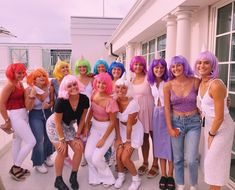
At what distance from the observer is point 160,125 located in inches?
108

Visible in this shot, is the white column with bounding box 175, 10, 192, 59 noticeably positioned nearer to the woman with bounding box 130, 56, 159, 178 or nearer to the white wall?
the woman with bounding box 130, 56, 159, 178

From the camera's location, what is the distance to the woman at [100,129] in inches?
107

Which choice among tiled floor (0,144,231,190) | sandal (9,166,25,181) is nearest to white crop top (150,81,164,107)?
tiled floor (0,144,231,190)

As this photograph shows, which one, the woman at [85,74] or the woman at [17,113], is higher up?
the woman at [85,74]

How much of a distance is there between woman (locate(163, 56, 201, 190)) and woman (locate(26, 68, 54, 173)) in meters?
1.66

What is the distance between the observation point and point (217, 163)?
2.07 metres

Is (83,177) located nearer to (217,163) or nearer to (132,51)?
(217,163)

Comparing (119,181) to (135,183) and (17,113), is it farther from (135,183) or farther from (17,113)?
(17,113)

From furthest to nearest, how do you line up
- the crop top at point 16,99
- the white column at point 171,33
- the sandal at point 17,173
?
the white column at point 171,33, the sandal at point 17,173, the crop top at point 16,99

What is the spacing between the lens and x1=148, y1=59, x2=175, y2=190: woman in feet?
8.82

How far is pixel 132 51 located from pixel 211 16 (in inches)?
198

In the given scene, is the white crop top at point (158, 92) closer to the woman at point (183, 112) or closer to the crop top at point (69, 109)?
the woman at point (183, 112)

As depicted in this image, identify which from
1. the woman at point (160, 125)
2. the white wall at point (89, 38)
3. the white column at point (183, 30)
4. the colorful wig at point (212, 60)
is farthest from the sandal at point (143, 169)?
the white wall at point (89, 38)

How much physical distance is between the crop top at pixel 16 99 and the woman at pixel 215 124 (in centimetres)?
215
